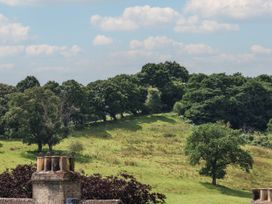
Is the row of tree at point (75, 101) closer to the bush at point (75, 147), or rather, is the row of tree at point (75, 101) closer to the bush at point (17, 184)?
the bush at point (75, 147)

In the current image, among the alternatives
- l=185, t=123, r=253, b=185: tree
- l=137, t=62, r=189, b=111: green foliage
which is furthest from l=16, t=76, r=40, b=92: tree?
l=185, t=123, r=253, b=185: tree

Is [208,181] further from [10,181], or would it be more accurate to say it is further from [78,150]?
[10,181]

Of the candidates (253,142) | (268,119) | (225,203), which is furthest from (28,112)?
(268,119)

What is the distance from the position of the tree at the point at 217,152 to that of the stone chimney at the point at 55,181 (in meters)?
46.9

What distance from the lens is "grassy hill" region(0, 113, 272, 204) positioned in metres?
64.9

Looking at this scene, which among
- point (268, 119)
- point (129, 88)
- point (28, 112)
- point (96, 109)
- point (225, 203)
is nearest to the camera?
point (225, 203)

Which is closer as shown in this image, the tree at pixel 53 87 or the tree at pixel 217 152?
the tree at pixel 217 152

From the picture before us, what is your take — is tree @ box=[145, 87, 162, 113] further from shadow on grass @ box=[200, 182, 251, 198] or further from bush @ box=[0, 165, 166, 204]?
bush @ box=[0, 165, 166, 204]

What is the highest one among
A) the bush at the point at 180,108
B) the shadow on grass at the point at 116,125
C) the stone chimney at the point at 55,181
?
the bush at the point at 180,108

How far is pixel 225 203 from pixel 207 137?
15451mm

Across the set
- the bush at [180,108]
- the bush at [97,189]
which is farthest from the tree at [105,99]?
the bush at [97,189]

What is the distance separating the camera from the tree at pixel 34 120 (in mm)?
76312

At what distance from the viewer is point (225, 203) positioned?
57.7m

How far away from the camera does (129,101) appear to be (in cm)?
11812
